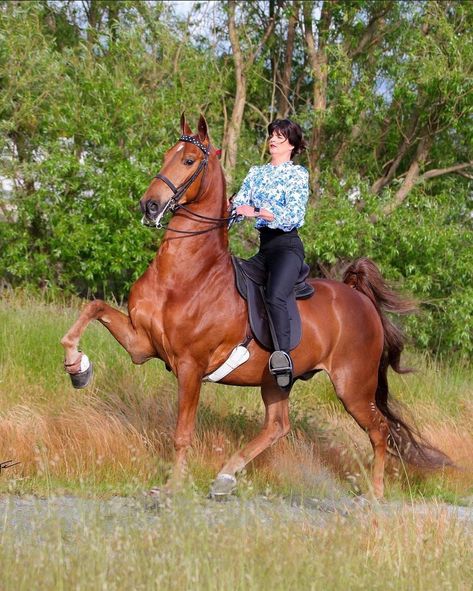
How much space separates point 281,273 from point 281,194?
59 centimetres

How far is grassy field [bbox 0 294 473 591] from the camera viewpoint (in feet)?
13.6

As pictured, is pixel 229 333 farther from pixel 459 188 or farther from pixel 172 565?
pixel 459 188

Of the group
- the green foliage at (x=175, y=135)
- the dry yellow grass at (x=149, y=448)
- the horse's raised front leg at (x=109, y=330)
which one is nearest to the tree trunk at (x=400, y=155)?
the green foliage at (x=175, y=135)

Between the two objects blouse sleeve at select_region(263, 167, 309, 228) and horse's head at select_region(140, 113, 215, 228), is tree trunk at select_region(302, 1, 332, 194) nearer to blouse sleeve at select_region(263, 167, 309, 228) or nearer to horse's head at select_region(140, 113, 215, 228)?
blouse sleeve at select_region(263, 167, 309, 228)

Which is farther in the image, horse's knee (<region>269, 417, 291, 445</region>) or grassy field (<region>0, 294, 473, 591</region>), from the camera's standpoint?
horse's knee (<region>269, 417, 291, 445</region>)

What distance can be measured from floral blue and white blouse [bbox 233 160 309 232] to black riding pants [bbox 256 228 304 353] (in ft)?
0.43

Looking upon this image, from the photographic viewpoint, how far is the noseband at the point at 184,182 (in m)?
6.40

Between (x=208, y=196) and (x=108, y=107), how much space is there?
11226 mm

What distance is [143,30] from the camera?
1884cm

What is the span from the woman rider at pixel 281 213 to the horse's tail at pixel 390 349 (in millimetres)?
1264

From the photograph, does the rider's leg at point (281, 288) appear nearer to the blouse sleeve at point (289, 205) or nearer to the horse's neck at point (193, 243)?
the blouse sleeve at point (289, 205)

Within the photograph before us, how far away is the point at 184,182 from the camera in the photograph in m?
6.52

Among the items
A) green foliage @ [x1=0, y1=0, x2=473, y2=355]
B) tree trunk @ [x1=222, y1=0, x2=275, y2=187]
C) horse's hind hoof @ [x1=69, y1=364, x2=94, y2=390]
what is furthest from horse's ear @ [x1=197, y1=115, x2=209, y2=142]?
tree trunk @ [x1=222, y1=0, x2=275, y2=187]

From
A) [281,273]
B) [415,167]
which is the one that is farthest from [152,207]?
[415,167]
